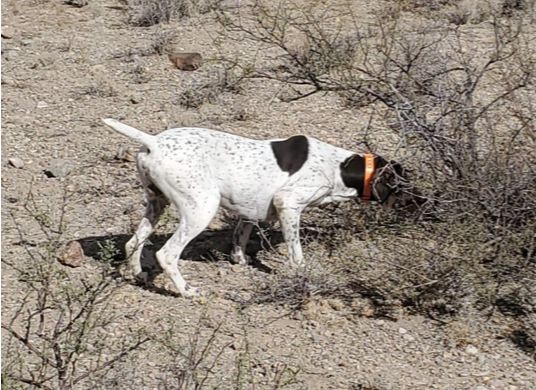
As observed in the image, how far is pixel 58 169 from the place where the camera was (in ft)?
29.2

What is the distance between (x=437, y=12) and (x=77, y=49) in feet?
12.8

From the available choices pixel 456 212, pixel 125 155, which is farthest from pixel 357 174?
pixel 125 155

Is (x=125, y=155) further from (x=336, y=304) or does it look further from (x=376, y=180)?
(x=336, y=304)

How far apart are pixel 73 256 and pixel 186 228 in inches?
35.8

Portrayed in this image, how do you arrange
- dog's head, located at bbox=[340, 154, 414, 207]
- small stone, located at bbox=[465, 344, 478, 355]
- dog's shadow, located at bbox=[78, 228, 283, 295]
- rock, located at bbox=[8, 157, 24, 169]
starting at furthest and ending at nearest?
rock, located at bbox=[8, 157, 24, 169], dog's shadow, located at bbox=[78, 228, 283, 295], dog's head, located at bbox=[340, 154, 414, 207], small stone, located at bbox=[465, 344, 478, 355]

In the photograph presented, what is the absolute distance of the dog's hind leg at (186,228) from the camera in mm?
6789

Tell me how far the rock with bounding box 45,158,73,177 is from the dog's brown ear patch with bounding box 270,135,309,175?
7.61 feet

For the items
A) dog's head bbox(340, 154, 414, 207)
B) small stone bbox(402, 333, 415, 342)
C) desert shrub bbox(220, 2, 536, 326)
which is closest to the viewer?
small stone bbox(402, 333, 415, 342)

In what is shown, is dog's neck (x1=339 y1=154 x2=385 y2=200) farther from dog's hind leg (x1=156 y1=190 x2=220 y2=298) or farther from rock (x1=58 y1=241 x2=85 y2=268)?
rock (x1=58 y1=241 x2=85 y2=268)

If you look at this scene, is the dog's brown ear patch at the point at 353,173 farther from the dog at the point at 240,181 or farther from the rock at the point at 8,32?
the rock at the point at 8,32

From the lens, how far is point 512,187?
7.01 metres

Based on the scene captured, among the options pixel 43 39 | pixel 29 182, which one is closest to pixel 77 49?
pixel 43 39

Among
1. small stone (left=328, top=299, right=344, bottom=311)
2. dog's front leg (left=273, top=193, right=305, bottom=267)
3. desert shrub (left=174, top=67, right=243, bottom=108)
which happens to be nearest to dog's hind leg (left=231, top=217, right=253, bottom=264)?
dog's front leg (left=273, top=193, right=305, bottom=267)

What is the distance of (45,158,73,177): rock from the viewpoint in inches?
348
